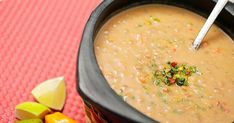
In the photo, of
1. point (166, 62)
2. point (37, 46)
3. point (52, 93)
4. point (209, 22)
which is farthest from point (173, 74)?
point (37, 46)

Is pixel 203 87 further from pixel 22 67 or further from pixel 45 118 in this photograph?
pixel 22 67

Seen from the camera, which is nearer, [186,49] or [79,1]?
[186,49]

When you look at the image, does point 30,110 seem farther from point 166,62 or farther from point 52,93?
point 166,62

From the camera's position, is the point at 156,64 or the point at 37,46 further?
the point at 37,46

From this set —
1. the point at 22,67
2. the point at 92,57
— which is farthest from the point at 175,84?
the point at 22,67

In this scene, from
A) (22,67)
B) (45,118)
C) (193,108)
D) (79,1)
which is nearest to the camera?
(193,108)

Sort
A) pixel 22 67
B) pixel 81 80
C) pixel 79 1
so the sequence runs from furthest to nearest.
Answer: pixel 79 1 < pixel 22 67 < pixel 81 80

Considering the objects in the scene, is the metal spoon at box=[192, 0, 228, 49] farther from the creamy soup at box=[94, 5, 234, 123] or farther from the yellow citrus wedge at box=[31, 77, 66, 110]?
the yellow citrus wedge at box=[31, 77, 66, 110]

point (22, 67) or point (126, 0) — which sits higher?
point (126, 0)
